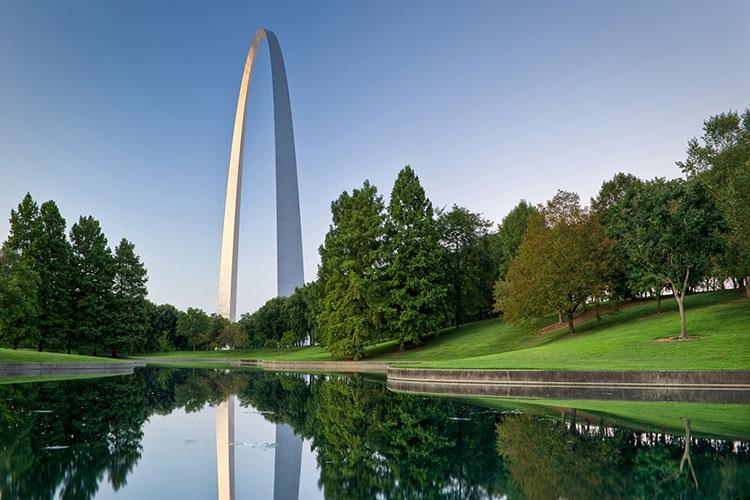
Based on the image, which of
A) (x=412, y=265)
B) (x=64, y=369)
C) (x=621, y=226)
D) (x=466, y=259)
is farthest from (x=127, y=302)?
(x=621, y=226)

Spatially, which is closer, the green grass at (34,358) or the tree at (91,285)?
the green grass at (34,358)

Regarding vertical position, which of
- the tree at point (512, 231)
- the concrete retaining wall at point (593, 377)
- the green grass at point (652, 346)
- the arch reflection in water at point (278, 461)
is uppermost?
the tree at point (512, 231)

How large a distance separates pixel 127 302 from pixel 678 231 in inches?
1923

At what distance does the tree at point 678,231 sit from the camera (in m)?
30.1

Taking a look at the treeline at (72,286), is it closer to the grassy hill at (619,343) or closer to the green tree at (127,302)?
the green tree at (127,302)

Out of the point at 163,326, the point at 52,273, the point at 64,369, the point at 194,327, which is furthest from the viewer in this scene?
the point at 163,326

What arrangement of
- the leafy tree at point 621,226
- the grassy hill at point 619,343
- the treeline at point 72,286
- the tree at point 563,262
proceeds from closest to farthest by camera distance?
1. the grassy hill at point 619,343
2. the leafy tree at point 621,226
3. the tree at point 563,262
4. the treeline at point 72,286

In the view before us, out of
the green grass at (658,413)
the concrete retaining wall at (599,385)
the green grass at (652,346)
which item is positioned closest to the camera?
the green grass at (658,413)

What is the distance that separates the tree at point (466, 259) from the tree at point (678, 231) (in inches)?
1020

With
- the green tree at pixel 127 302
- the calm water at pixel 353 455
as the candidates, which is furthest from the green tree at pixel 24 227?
the calm water at pixel 353 455

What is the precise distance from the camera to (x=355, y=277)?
1897 inches

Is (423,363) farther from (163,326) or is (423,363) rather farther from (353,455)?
(163,326)

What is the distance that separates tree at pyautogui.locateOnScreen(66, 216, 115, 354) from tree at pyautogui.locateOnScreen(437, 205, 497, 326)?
30675 mm

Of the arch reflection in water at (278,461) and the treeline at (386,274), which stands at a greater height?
the treeline at (386,274)
